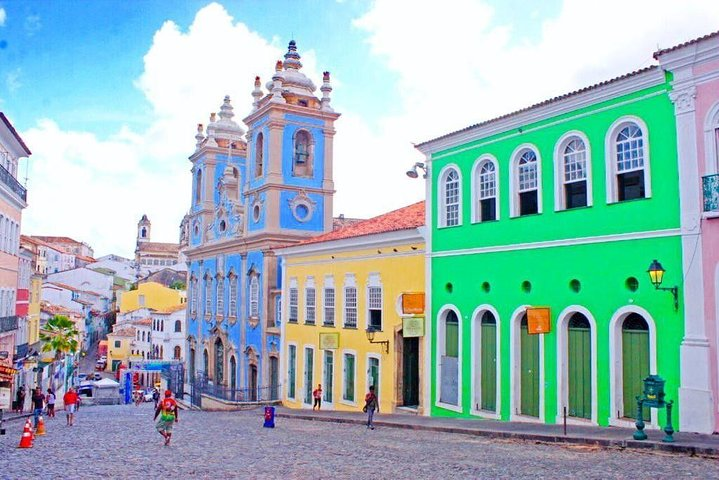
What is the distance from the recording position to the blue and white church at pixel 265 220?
1217 inches

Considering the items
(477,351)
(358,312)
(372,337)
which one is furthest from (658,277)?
(358,312)

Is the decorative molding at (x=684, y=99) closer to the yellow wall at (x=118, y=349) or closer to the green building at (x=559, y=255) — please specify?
the green building at (x=559, y=255)

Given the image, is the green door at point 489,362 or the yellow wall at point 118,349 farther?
the yellow wall at point 118,349

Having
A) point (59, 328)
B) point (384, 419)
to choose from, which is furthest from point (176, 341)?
point (384, 419)

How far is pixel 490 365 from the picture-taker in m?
17.3

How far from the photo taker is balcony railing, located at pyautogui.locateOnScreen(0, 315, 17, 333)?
86.7 ft

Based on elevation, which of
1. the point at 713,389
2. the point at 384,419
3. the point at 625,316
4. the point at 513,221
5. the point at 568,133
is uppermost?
the point at 568,133

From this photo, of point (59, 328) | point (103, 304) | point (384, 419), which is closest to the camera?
point (384, 419)

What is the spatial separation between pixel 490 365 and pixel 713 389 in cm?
578

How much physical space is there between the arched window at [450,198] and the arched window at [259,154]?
1538 cm

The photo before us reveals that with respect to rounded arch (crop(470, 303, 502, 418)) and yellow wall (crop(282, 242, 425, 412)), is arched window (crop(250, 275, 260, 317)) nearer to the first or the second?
yellow wall (crop(282, 242, 425, 412))

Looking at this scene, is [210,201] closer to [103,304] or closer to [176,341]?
[176,341]

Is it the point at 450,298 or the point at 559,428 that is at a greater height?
the point at 450,298

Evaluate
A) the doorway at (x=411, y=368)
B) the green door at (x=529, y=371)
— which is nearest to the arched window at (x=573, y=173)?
the green door at (x=529, y=371)
